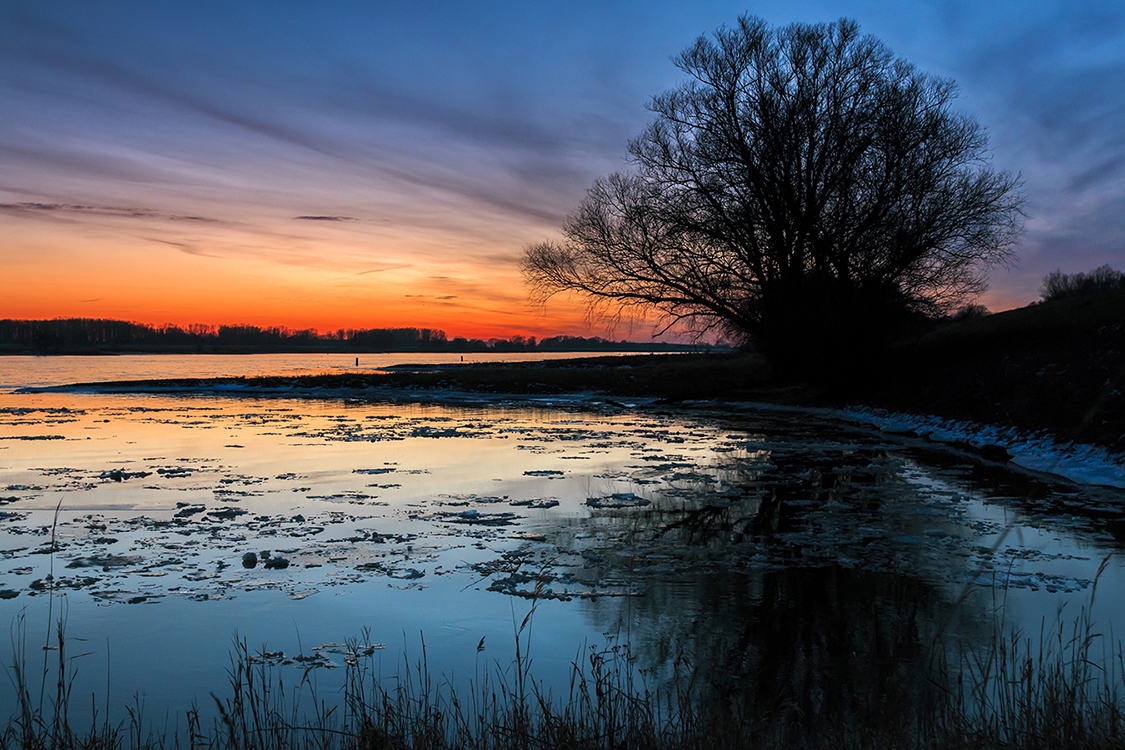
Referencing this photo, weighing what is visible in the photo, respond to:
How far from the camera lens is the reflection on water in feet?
16.3

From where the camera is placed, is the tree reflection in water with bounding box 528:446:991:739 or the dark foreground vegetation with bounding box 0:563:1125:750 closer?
the dark foreground vegetation with bounding box 0:563:1125:750

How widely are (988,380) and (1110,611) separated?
1591 cm

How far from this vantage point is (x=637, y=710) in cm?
390

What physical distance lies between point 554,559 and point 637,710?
3327mm

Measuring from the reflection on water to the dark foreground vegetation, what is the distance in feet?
0.28

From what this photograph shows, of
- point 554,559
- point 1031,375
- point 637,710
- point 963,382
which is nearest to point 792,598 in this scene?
point 554,559

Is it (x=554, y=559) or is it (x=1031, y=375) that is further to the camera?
(x=1031, y=375)

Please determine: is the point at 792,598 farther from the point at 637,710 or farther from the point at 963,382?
the point at 963,382

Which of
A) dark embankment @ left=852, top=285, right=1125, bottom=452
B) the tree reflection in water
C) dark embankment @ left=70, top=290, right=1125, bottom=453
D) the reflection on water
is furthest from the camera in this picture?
dark embankment @ left=70, top=290, right=1125, bottom=453

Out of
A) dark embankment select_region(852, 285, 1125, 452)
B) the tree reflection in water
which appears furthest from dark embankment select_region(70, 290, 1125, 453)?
the tree reflection in water

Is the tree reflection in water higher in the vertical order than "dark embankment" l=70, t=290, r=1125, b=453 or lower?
lower

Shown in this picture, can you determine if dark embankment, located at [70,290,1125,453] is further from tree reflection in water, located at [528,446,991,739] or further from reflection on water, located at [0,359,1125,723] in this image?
tree reflection in water, located at [528,446,991,739]

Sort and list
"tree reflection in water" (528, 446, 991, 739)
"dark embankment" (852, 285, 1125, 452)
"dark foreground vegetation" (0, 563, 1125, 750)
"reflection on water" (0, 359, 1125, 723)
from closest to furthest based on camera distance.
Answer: "dark foreground vegetation" (0, 563, 1125, 750), "tree reflection in water" (528, 446, 991, 739), "reflection on water" (0, 359, 1125, 723), "dark embankment" (852, 285, 1125, 452)

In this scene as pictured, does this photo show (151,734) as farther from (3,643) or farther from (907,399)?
(907,399)
